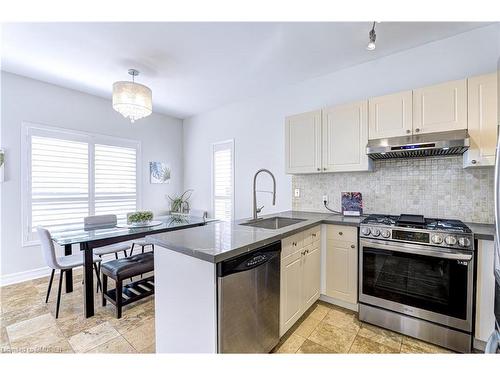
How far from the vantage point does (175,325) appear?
147 cm

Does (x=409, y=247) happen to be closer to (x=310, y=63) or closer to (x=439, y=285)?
(x=439, y=285)

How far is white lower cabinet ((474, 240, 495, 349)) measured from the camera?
164 centimetres

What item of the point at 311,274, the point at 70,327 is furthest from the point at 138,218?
the point at 311,274

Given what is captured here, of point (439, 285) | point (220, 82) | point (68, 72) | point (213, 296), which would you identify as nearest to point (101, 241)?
point (213, 296)

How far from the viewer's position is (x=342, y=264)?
91.0 inches

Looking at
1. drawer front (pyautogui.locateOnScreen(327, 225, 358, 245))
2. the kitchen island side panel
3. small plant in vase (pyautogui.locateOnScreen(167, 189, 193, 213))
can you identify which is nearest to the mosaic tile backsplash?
drawer front (pyautogui.locateOnScreen(327, 225, 358, 245))

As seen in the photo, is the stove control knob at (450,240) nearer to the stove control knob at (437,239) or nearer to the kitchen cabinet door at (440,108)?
the stove control knob at (437,239)

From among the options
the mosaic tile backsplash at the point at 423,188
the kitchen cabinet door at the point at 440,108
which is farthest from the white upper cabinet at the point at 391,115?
the mosaic tile backsplash at the point at 423,188

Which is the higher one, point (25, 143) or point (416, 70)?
point (416, 70)

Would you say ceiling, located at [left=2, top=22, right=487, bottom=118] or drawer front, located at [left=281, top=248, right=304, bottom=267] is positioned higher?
ceiling, located at [left=2, top=22, right=487, bottom=118]

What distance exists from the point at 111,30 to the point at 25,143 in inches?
86.2

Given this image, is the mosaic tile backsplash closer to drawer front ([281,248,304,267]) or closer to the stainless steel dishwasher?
drawer front ([281,248,304,267])

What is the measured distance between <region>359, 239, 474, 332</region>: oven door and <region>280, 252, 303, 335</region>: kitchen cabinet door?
1.99 ft

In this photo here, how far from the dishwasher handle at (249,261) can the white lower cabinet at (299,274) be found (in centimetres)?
15
